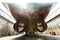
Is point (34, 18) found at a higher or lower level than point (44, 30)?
higher

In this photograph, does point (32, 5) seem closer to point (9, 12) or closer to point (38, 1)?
point (38, 1)

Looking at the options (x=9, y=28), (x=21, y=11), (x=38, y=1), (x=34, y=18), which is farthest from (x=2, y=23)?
(x=38, y=1)

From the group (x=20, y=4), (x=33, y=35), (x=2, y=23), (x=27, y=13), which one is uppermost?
(x=20, y=4)

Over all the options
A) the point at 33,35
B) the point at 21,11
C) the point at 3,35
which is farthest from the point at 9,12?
the point at 33,35

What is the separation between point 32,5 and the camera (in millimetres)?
1464

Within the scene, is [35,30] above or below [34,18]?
below

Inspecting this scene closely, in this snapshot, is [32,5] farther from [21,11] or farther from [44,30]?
[44,30]

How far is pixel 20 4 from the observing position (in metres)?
1.47

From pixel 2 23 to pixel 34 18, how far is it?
1.24 feet

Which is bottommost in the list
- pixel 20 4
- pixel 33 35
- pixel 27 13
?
pixel 33 35

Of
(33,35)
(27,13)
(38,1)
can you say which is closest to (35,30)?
(33,35)

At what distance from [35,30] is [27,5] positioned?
308mm

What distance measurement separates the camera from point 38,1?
4.81ft

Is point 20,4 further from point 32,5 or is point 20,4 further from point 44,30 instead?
point 44,30
